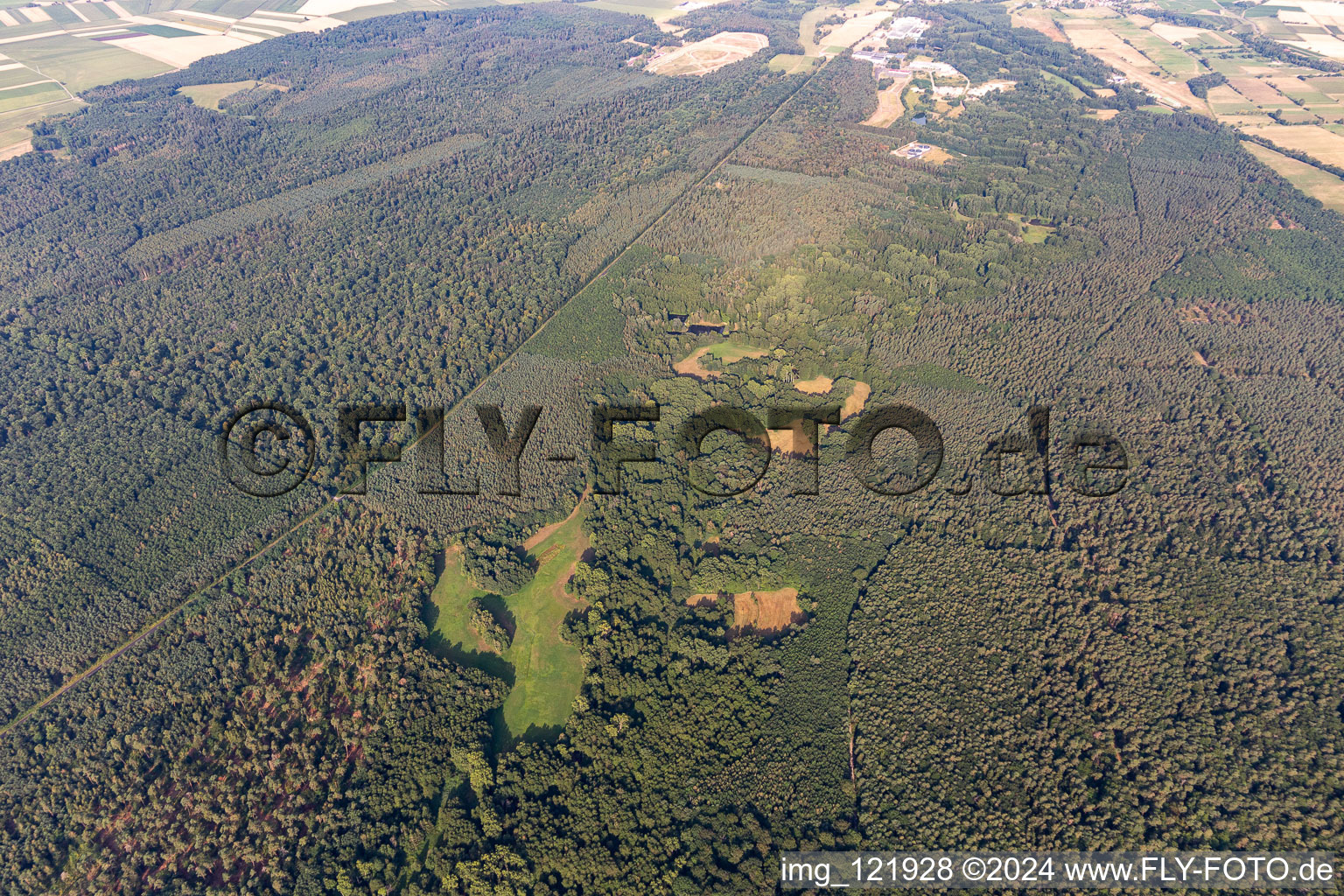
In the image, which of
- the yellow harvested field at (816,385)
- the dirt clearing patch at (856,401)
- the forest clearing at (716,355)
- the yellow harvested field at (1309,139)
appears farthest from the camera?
the yellow harvested field at (1309,139)

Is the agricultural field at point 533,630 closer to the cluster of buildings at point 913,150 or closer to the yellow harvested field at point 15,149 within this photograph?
the cluster of buildings at point 913,150

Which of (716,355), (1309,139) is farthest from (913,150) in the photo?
(716,355)

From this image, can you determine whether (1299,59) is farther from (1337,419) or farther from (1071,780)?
(1071,780)

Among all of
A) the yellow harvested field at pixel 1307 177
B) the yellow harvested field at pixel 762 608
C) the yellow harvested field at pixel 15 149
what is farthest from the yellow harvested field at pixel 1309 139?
the yellow harvested field at pixel 15 149

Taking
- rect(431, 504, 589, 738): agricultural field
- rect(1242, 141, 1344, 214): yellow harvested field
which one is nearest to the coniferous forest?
rect(431, 504, 589, 738): agricultural field

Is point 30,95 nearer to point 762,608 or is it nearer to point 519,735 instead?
point 519,735

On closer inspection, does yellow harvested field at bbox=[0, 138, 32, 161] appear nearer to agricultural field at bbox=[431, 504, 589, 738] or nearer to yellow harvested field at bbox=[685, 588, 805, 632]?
agricultural field at bbox=[431, 504, 589, 738]

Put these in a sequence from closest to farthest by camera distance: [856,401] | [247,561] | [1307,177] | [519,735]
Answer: [519,735] → [247,561] → [856,401] → [1307,177]
